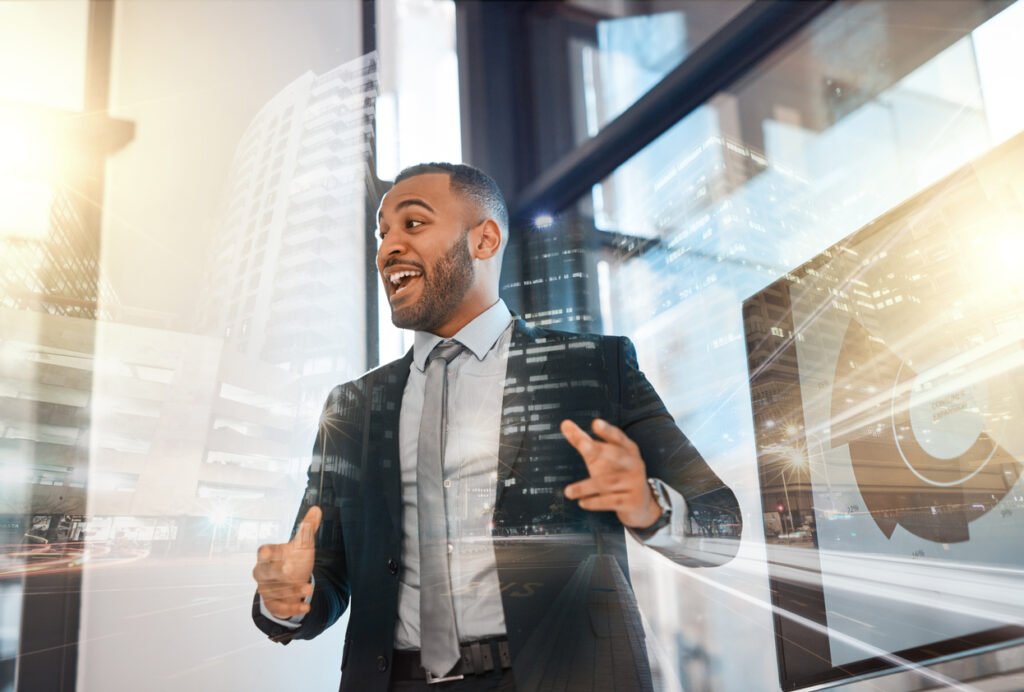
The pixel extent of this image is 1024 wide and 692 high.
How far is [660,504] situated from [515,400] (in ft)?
0.81

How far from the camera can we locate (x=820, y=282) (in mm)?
926

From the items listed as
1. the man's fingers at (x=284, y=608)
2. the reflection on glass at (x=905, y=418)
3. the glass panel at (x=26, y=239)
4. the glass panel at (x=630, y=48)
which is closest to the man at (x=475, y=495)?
the man's fingers at (x=284, y=608)

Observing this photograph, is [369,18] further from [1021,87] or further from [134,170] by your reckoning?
[1021,87]

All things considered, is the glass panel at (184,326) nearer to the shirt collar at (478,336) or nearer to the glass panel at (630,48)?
the shirt collar at (478,336)

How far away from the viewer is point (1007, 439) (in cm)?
75

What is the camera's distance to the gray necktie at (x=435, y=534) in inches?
35.2

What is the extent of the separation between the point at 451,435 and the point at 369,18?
0.80m

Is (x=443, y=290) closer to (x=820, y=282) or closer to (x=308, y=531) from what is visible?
(x=308, y=531)

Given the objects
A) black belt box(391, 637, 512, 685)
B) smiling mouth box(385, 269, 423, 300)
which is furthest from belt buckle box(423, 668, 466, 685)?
smiling mouth box(385, 269, 423, 300)

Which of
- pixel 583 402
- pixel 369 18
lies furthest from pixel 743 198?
pixel 369 18

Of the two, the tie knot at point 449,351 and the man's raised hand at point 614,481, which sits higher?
the tie knot at point 449,351

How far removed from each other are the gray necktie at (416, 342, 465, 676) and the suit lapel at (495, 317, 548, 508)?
8 cm

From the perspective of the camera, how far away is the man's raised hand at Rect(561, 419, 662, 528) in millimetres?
878

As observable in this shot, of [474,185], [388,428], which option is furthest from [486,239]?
[388,428]
